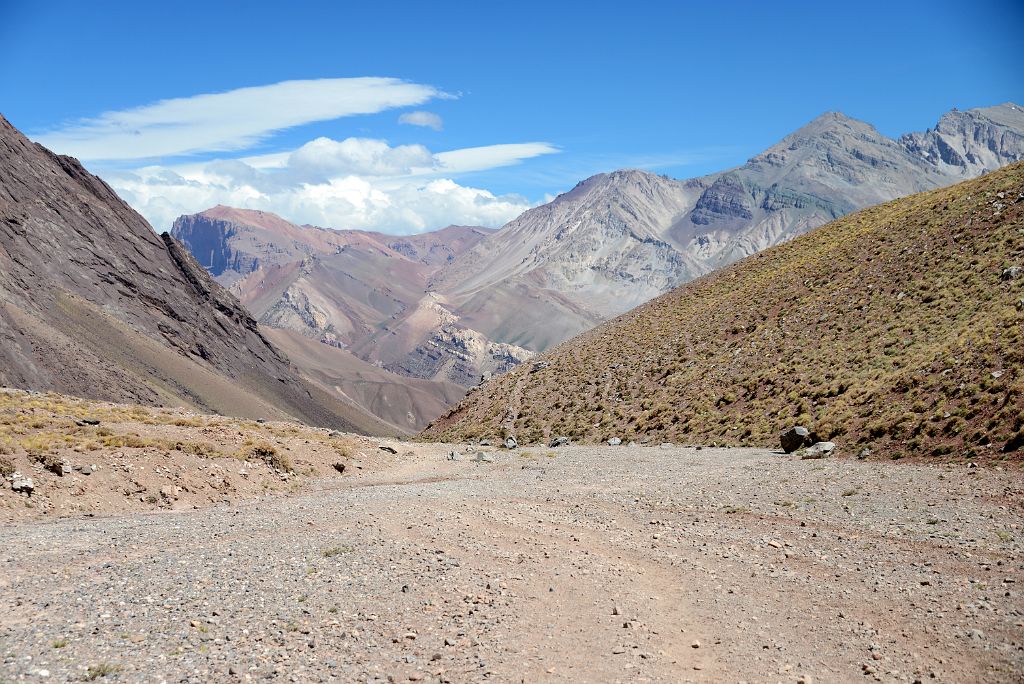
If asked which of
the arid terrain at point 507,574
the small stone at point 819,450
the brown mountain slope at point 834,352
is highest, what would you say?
the brown mountain slope at point 834,352

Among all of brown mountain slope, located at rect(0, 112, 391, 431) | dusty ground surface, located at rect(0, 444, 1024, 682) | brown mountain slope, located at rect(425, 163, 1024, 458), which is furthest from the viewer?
brown mountain slope, located at rect(0, 112, 391, 431)

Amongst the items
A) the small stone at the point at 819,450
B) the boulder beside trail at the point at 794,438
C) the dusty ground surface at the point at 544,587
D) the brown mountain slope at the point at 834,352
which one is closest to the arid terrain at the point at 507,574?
the dusty ground surface at the point at 544,587

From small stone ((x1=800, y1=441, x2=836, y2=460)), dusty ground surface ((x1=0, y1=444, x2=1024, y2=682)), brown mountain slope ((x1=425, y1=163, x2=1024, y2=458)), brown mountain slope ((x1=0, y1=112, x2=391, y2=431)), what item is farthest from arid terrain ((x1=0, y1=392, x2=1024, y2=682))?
brown mountain slope ((x1=0, y1=112, x2=391, y2=431))

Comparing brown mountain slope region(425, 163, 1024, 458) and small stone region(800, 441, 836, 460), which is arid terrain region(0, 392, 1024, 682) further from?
brown mountain slope region(425, 163, 1024, 458)

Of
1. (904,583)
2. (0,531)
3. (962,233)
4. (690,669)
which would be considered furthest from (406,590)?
(962,233)

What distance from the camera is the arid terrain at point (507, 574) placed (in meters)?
12.0

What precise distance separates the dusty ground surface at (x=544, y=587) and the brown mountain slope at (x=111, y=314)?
8619 cm

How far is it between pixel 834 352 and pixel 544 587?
30.3 metres

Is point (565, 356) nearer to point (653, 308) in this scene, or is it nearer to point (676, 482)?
point (653, 308)

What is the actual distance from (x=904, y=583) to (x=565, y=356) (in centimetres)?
4560

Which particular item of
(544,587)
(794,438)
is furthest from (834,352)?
(544,587)

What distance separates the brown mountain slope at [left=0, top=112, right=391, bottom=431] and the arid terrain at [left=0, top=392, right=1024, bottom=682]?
81.2 m

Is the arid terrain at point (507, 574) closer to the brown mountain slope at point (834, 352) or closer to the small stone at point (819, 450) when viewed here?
the small stone at point (819, 450)

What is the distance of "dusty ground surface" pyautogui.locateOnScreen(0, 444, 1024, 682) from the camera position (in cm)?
1186
